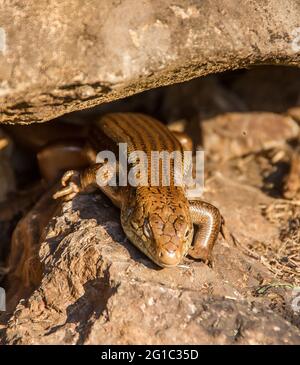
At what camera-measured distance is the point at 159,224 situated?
4.50 metres

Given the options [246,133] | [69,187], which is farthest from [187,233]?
[246,133]

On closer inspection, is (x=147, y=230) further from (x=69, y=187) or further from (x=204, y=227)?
(x=69, y=187)

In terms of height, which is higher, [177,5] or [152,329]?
[177,5]

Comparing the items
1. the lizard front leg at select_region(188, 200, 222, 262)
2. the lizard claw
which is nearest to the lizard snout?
the lizard front leg at select_region(188, 200, 222, 262)

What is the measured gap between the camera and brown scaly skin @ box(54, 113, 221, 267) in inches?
174

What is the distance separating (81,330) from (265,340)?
4.10 ft

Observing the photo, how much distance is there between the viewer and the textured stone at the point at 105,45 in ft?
14.0

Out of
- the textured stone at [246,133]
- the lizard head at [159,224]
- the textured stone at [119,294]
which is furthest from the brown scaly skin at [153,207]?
the textured stone at [246,133]

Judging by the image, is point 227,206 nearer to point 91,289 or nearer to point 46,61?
point 91,289

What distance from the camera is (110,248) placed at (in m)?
4.62

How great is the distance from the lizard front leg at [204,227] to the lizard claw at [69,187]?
1.12 metres

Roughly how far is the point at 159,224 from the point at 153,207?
0.67ft

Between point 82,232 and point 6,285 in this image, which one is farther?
point 6,285

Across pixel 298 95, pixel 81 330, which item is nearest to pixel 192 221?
pixel 81 330
